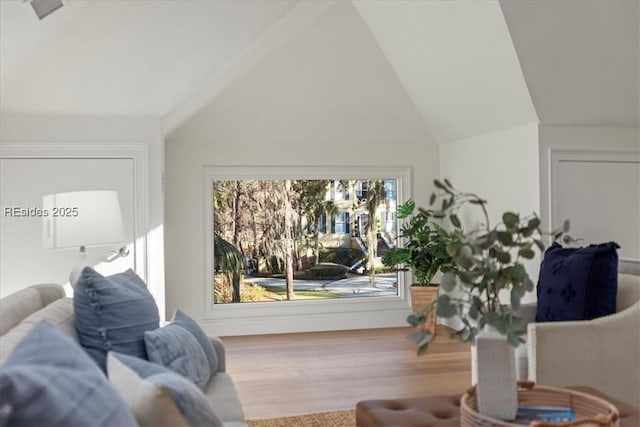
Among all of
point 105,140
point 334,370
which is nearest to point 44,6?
point 105,140

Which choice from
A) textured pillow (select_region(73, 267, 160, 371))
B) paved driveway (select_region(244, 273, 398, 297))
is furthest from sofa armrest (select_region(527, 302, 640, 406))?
paved driveway (select_region(244, 273, 398, 297))

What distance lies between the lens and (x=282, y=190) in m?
6.20

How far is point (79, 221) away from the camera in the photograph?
3225mm

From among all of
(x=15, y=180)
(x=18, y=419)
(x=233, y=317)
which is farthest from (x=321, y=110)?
(x=18, y=419)

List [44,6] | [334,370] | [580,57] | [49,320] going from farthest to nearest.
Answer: [334,370] → [580,57] → [44,6] → [49,320]

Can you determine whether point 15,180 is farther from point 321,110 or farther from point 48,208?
point 321,110

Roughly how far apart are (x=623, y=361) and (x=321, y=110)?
362cm

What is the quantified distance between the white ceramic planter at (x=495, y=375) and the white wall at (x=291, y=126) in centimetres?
387

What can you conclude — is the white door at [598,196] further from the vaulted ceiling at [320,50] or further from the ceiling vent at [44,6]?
the ceiling vent at [44,6]

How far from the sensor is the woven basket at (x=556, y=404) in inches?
69.7

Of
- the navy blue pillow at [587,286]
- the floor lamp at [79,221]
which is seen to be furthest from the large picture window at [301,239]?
the navy blue pillow at [587,286]

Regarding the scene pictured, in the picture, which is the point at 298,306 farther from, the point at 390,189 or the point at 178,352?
the point at 178,352

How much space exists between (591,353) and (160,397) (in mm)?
2385

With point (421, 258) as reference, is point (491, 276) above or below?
above
